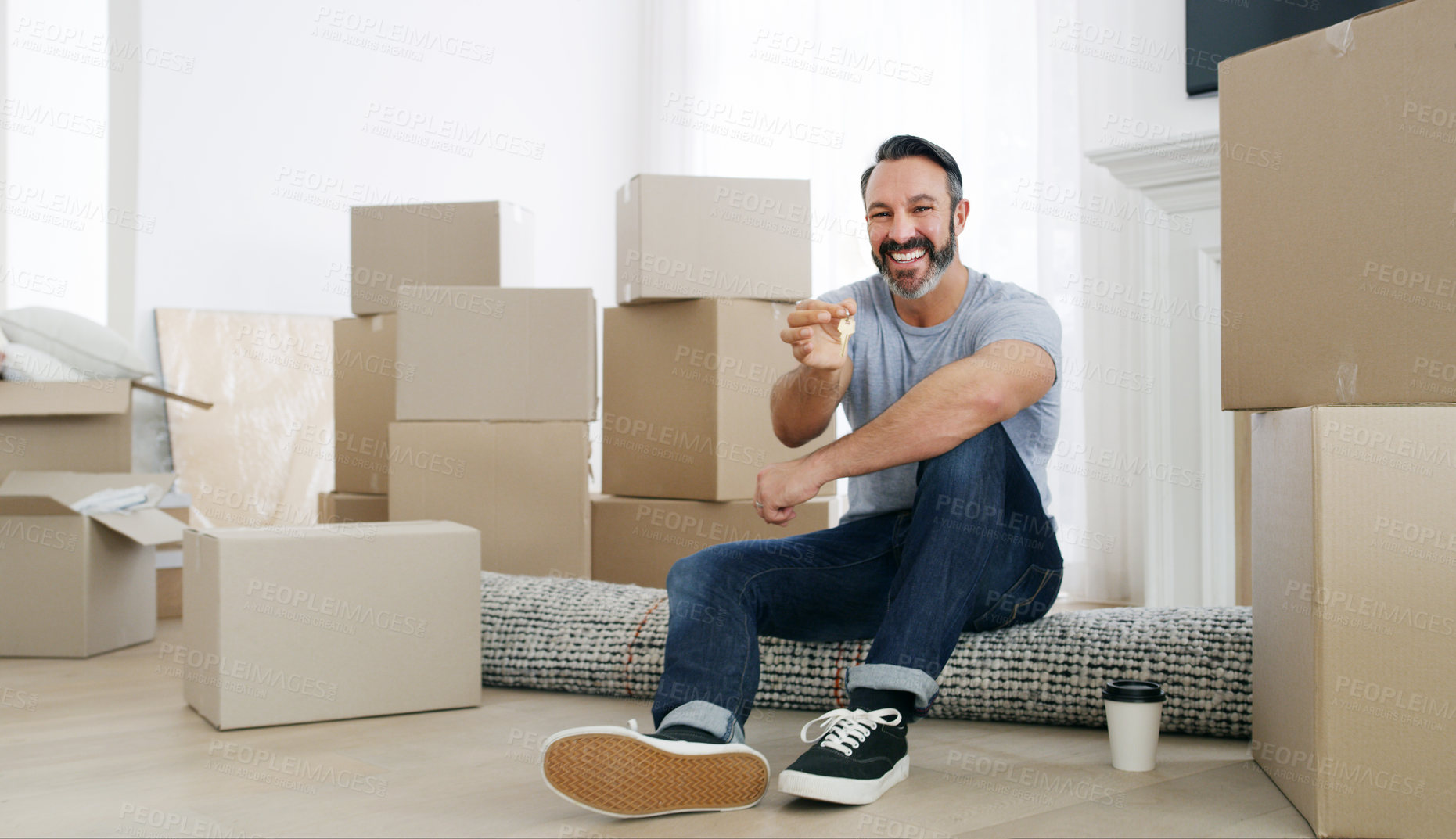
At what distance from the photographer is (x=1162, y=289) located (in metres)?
2.52

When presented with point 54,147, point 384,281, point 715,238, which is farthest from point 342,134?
point 715,238

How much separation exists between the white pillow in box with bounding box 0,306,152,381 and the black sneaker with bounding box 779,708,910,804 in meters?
1.85

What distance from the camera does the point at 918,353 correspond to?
146 centimetres

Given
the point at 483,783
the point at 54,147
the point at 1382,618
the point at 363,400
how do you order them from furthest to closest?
the point at 54,147
the point at 363,400
the point at 483,783
the point at 1382,618

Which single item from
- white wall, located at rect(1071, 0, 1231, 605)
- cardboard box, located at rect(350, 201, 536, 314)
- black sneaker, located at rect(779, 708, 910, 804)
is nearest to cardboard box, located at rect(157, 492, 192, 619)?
cardboard box, located at rect(350, 201, 536, 314)

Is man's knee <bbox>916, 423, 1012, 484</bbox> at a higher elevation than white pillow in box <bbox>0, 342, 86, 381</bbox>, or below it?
below

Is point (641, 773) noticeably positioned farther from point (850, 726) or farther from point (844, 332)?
point (844, 332)

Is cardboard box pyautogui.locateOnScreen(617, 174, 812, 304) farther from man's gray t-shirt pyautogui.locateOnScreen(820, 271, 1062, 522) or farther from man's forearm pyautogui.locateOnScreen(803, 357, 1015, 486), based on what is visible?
man's forearm pyautogui.locateOnScreen(803, 357, 1015, 486)

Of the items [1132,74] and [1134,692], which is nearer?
[1134,692]

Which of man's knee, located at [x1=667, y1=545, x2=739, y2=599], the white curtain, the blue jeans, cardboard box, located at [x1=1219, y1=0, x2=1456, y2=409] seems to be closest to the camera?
cardboard box, located at [x1=1219, y1=0, x2=1456, y2=409]

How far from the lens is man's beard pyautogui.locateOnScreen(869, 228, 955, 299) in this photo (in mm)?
1424

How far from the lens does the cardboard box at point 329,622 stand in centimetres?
144

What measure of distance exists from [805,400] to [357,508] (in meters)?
1.38

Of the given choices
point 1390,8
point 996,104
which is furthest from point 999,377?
point 996,104
